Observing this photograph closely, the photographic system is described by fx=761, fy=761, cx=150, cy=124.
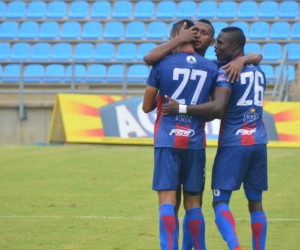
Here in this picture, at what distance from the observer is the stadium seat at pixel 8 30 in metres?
22.9

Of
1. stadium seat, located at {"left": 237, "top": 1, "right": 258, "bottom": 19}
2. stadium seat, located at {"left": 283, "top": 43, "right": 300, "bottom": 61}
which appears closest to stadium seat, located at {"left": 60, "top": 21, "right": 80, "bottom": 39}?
stadium seat, located at {"left": 237, "top": 1, "right": 258, "bottom": 19}

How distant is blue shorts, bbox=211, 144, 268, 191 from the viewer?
597cm

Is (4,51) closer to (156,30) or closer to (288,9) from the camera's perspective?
(156,30)

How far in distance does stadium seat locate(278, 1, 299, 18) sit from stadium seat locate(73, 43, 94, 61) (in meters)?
5.57

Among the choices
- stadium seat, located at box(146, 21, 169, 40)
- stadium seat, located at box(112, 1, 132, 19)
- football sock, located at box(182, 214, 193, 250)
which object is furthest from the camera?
stadium seat, located at box(112, 1, 132, 19)

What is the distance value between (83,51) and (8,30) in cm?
282

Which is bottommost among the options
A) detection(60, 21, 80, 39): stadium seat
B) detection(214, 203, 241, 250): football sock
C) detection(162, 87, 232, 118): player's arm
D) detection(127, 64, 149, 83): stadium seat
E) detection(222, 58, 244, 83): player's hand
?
detection(127, 64, 149, 83): stadium seat

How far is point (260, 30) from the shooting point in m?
21.8

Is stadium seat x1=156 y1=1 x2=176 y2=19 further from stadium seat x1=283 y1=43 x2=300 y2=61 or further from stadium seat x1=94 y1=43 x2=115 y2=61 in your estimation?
stadium seat x1=283 y1=43 x2=300 y2=61

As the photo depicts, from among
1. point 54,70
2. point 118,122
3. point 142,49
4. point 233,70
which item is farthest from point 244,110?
point 54,70

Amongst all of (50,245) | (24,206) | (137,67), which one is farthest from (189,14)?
(50,245)

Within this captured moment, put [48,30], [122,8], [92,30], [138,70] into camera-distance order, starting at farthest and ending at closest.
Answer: [122,8]
[48,30]
[92,30]
[138,70]

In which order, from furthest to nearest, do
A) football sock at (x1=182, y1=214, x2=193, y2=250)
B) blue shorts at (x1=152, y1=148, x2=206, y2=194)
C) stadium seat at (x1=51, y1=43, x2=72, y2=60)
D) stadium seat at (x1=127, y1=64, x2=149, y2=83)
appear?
stadium seat at (x1=51, y1=43, x2=72, y2=60) → stadium seat at (x1=127, y1=64, x2=149, y2=83) → football sock at (x1=182, y1=214, x2=193, y2=250) → blue shorts at (x1=152, y1=148, x2=206, y2=194)

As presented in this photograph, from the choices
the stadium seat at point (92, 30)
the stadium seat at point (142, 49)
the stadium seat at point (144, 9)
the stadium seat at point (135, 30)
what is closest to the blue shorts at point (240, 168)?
the stadium seat at point (142, 49)
